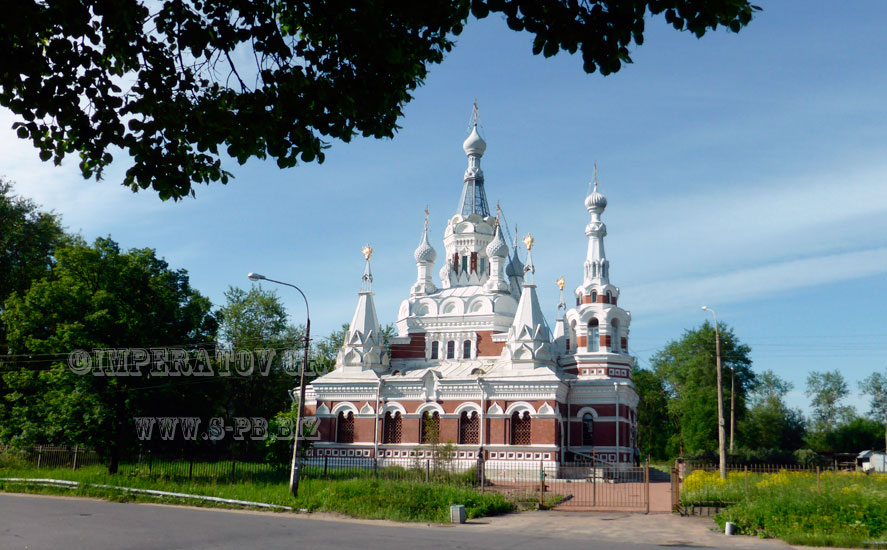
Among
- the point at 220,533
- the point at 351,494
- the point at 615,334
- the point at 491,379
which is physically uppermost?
the point at 615,334

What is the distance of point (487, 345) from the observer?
40969 mm

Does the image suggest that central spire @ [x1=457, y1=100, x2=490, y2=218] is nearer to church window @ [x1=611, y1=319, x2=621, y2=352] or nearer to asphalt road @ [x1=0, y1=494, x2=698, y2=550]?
church window @ [x1=611, y1=319, x2=621, y2=352]

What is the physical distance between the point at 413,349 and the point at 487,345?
4433mm

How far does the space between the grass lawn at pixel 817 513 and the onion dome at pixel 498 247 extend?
81.0 feet

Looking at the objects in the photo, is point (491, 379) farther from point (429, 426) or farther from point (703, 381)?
point (703, 381)

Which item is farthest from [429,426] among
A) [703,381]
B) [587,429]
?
[703,381]

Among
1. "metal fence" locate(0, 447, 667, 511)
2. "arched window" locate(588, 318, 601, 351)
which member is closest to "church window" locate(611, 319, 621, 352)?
"arched window" locate(588, 318, 601, 351)

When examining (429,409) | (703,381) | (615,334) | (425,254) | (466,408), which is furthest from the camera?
(703,381)

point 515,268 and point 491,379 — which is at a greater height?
point 515,268

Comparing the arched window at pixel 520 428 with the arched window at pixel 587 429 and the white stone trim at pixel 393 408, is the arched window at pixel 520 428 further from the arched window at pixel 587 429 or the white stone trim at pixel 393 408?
the white stone trim at pixel 393 408

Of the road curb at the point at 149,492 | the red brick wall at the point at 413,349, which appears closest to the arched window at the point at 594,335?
the red brick wall at the point at 413,349

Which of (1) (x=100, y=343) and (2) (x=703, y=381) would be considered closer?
(1) (x=100, y=343)

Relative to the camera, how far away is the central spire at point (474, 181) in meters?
47.4

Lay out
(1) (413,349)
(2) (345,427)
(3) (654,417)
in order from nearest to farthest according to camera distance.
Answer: (2) (345,427) → (1) (413,349) → (3) (654,417)
